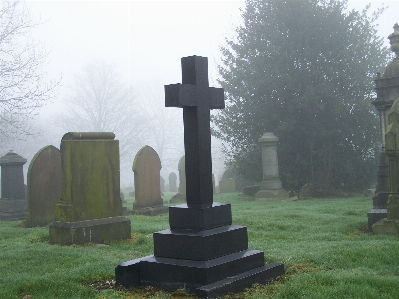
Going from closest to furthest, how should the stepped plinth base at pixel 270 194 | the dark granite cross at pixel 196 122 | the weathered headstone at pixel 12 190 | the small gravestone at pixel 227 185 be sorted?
the dark granite cross at pixel 196 122 < the weathered headstone at pixel 12 190 < the stepped plinth base at pixel 270 194 < the small gravestone at pixel 227 185

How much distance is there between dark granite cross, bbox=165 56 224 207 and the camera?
5426mm

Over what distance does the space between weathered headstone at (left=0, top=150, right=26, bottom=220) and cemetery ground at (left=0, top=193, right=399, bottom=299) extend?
3829 millimetres

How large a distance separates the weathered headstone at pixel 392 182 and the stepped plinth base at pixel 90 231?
180 inches

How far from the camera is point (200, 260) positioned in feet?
16.5

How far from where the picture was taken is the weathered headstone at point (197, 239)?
197 inches

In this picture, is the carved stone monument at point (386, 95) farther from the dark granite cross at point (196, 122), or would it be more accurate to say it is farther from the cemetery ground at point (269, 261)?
the dark granite cross at point (196, 122)

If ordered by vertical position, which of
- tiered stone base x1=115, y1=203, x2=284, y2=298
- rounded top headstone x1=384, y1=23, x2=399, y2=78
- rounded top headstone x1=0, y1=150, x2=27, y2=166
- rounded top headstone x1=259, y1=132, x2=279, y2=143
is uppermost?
rounded top headstone x1=384, y1=23, x2=399, y2=78

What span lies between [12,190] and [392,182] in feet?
34.0

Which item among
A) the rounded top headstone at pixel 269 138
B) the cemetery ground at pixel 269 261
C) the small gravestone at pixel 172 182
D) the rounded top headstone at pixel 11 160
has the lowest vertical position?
the cemetery ground at pixel 269 261

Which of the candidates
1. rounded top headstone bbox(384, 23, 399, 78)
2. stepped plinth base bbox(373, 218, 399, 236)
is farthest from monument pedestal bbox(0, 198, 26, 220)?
rounded top headstone bbox(384, 23, 399, 78)

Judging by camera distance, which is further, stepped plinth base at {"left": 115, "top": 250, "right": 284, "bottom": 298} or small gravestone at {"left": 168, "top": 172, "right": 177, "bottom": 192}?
small gravestone at {"left": 168, "top": 172, "right": 177, "bottom": 192}

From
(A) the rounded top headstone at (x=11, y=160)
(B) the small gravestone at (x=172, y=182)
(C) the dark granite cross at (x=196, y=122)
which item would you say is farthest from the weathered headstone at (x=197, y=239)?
(B) the small gravestone at (x=172, y=182)

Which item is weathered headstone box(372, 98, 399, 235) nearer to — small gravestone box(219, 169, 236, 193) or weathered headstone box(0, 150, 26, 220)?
weathered headstone box(0, 150, 26, 220)

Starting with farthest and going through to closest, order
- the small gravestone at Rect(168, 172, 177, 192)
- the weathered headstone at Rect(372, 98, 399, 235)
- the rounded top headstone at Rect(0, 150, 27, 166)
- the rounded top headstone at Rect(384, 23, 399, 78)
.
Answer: the small gravestone at Rect(168, 172, 177, 192), the rounded top headstone at Rect(0, 150, 27, 166), the rounded top headstone at Rect(384, 23, 399, 78), the weathered headstone at Rect(372, 98, 399, 235)
